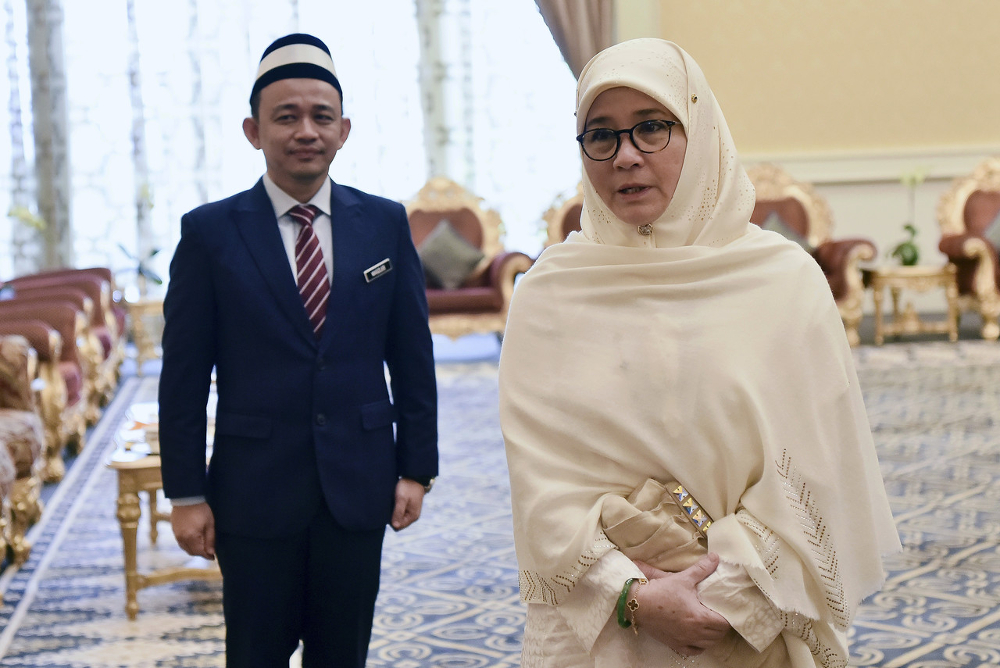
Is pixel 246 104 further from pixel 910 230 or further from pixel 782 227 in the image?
pixel 910 230

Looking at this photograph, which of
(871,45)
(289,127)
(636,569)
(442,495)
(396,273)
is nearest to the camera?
(636,569)

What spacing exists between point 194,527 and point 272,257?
0.50 meters

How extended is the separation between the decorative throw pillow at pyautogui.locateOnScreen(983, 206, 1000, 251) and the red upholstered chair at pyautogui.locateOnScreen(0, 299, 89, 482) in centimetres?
651

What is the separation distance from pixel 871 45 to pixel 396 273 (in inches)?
326

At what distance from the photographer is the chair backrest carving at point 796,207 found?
847cm

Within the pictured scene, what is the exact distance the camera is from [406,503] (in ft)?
6.72

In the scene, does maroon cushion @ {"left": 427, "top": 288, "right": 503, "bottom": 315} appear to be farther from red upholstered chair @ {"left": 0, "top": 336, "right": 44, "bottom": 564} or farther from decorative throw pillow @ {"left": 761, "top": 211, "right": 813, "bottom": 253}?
red upholstered chair @ {"left": 0, "top": 336, "right": 44, "bottom": 564}

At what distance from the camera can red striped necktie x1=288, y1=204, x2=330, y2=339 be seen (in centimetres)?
198

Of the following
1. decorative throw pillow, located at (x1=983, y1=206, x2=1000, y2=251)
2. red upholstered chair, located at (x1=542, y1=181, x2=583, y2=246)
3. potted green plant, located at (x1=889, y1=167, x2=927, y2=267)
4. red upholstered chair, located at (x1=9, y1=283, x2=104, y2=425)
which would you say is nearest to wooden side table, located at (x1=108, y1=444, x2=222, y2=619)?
red upholstered chair, located at (x1=9, y1=283, x2=104, y2=425)

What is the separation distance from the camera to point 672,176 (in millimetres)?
1537

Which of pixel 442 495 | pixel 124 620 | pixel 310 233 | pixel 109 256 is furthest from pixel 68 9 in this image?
pixel 310 233

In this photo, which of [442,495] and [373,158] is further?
[373,158]

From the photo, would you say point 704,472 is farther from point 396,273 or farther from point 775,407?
point 396,273

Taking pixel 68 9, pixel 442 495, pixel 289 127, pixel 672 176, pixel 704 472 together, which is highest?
pixel 68 9
